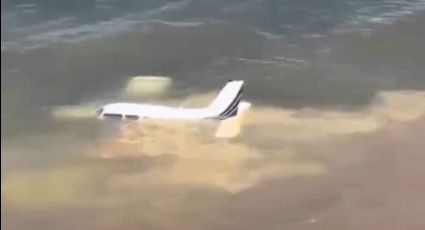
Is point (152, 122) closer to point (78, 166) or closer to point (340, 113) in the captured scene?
point (78, 166)

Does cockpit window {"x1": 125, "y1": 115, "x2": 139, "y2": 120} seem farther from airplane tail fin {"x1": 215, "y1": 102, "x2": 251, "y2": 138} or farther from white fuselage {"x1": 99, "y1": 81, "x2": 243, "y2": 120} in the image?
airplane tail fin {"x1": 215, "y1": 102, "x2": 251, "y2": 138}

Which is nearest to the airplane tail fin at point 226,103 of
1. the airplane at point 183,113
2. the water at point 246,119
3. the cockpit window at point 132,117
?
the airplane at point 183,113

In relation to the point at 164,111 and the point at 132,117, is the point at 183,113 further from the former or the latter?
the point at 132,117

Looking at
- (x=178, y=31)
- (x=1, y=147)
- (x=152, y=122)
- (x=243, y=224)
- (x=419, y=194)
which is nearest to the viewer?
(x=1, y=147)

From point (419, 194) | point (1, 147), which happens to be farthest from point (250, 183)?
point (1, 147)

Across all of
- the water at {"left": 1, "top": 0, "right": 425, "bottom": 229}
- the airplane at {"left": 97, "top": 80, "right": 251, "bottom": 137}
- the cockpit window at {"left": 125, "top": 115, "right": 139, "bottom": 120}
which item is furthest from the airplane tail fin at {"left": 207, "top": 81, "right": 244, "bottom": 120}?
the cockpit window at {"left": 125, "top": 115, "right": 139, "bottom": 120}

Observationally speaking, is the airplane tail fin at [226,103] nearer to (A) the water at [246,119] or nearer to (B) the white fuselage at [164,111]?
(B) the white fuselage at [164,111]
